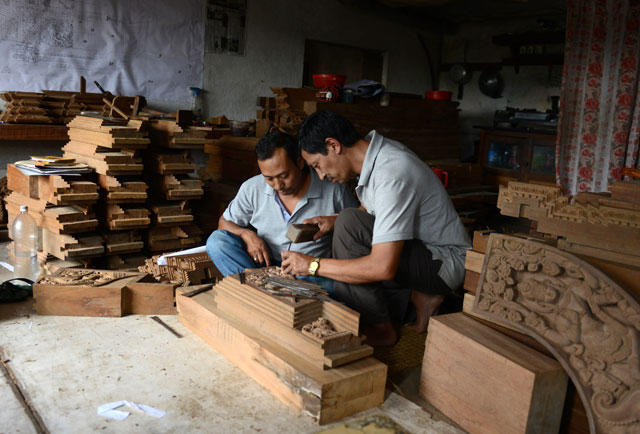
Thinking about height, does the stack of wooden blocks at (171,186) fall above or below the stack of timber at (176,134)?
below

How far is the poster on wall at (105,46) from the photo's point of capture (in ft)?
18.7

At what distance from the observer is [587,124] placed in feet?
18.0

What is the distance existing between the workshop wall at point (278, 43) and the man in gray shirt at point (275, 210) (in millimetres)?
3952

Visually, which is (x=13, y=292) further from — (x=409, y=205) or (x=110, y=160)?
(x=409, y=205)

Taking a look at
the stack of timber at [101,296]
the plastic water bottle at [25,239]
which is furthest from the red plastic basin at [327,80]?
the stack of timber at [101,296]

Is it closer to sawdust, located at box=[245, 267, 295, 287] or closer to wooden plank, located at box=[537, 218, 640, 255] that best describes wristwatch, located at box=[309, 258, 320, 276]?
sawdust, located at box=[245, 267, 295, 287]

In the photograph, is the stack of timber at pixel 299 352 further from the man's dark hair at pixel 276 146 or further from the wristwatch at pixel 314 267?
the man's dark hair at pixel 276 146

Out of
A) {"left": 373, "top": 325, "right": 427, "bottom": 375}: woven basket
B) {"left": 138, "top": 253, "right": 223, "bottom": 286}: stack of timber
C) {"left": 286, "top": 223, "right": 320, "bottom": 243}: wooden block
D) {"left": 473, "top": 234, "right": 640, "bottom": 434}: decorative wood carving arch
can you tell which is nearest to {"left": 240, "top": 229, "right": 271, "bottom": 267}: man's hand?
{"left": 286, "top": 223, "right": 320, "bottom": 243}: wooden block

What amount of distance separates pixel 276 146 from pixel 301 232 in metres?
0.57

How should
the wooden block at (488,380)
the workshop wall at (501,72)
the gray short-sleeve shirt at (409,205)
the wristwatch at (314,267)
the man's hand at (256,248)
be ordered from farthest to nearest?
the workshop wall at (501,72)
the man's hand at (256,248)
the wristwatch at (314,267)
the gray short-sleeve shirt at (409,205)
the wooden block at (488,380)

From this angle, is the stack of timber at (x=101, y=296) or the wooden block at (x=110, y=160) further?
the wooden block at (x=110, y=160)

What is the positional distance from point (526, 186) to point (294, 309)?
4.35 feet

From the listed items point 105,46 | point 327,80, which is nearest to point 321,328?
point 327,80

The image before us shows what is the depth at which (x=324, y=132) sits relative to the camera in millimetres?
3010
